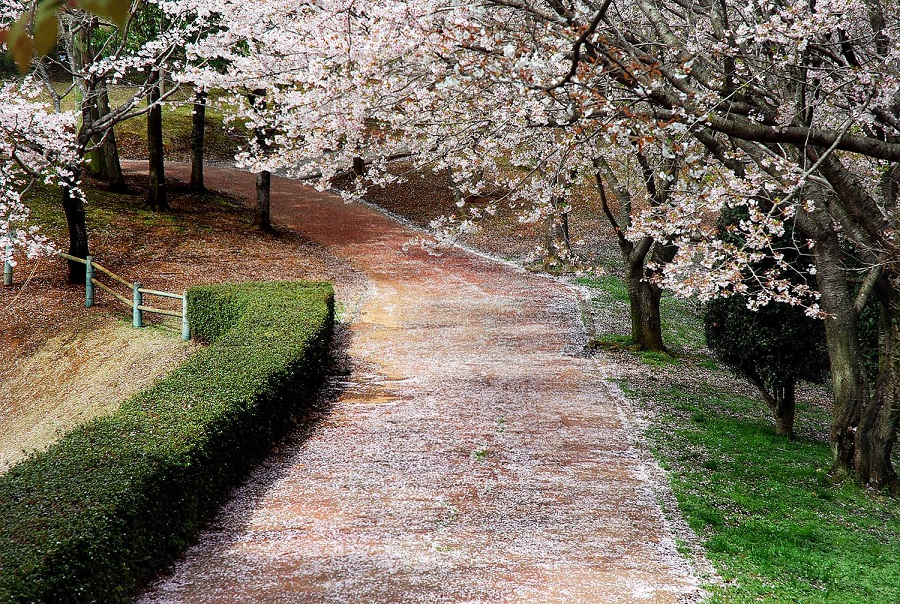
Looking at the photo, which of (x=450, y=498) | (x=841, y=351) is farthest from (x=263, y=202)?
(x=841, y=351)

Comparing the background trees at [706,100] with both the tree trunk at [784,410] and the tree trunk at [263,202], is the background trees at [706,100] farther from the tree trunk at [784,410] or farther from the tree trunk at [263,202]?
the tree trunk at [263,202]

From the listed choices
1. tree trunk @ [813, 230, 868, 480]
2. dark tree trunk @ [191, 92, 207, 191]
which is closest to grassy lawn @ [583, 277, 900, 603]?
tree trunk @ [813, 230, 868, 480]

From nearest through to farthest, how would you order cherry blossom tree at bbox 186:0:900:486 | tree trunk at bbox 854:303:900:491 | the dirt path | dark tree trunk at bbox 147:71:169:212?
the dirt path, cherry blossom tree at bbox 186:0:900:486, tree trunk at bbox 854:303:900:491, dark tree trunk at bbox 147:71:169:212

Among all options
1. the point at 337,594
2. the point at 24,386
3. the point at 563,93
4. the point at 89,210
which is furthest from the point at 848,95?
the point at 89,210

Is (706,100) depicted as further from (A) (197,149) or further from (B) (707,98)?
(A) (197,149)

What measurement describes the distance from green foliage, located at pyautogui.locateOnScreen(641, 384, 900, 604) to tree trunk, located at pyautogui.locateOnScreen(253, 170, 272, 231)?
502 inches

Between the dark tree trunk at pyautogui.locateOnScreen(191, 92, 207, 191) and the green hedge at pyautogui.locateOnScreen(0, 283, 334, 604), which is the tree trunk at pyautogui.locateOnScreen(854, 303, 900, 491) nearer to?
the green hedge at pyautogui.locateOnScreen(0, 283, 334, 604)

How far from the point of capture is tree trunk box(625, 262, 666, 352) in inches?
497

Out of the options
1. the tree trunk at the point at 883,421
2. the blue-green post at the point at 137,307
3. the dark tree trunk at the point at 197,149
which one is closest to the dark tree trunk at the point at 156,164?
the dark tree trunk at the point at 197,149

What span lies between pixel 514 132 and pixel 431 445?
13.8 ft

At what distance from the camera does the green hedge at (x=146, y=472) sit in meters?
4.24

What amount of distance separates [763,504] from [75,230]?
40.9ft

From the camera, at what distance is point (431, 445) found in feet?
26.7

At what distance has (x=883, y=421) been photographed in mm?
7402
